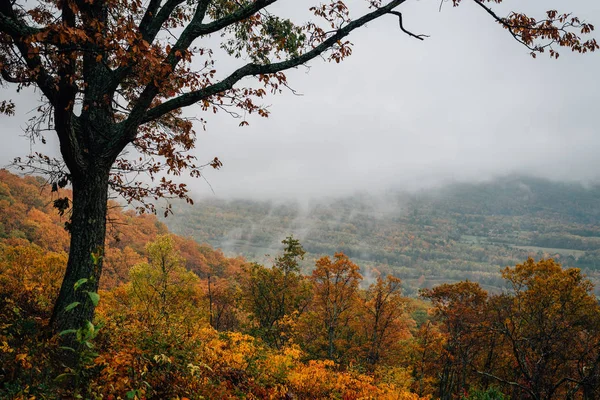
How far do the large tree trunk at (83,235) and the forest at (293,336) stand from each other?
259mm

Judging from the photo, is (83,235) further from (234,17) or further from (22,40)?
(234,17)

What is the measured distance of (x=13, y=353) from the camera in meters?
3.41

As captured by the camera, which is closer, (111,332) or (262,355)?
(111,332)

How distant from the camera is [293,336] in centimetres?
2648

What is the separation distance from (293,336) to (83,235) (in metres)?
24.5

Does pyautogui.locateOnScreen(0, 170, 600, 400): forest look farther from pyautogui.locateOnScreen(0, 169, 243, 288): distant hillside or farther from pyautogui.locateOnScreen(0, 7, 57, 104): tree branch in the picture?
pyautogui.locateOnScreen(0, 169, 243, 288): distant hillside

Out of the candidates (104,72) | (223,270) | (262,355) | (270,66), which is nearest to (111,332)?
(262,355)

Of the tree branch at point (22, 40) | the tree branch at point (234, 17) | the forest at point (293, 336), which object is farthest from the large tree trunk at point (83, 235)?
the tree branch at point (234, 17)

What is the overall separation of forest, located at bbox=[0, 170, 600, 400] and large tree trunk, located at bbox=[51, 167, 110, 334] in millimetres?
259

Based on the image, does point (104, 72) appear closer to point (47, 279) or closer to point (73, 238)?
point (73, 238)

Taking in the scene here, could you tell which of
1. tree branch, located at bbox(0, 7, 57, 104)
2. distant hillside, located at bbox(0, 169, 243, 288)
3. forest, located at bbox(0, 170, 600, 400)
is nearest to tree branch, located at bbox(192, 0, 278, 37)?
tree branch, located at bbox(0, 7, 57, 104)

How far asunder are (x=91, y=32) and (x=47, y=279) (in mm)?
19253

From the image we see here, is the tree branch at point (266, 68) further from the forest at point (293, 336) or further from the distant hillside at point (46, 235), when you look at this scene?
the distant hillside at point (46, 235)

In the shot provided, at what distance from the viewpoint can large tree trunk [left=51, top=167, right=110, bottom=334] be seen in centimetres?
420
